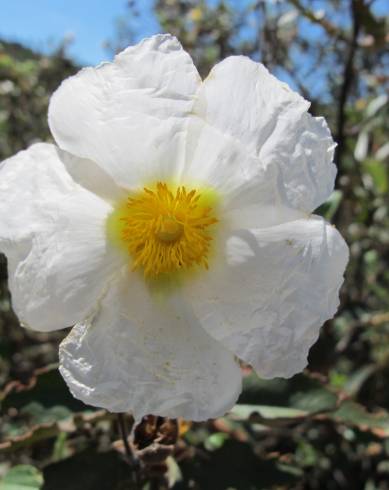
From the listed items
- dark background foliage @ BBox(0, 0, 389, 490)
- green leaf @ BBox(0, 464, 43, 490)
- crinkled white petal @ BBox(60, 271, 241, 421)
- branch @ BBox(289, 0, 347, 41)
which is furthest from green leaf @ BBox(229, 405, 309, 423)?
branch @ BBox(289, 0, 347, 41)

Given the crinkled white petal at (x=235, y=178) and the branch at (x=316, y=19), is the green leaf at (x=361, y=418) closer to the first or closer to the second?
the crinkled white petal at (x=235, y=178)

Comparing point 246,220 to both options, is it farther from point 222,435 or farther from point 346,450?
point 346,450

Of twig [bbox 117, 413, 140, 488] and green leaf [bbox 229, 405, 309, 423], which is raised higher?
twig [bbox 117, 413, 140, 488]

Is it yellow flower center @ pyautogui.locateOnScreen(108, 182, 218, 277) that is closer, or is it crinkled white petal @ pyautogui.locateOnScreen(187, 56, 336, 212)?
crinkled white petal @ pyautogui.locateOnScreen(187, 56, 336, 212)

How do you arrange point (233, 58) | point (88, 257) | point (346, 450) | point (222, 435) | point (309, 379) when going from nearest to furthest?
point (233, 58) < point (88, 257) < point (309, 379) < point (222, 435) < point (346, 450)

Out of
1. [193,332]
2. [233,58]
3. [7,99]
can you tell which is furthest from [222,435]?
[7,99]

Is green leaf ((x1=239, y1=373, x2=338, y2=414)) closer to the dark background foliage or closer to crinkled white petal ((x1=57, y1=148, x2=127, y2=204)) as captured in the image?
the dark background foliage
